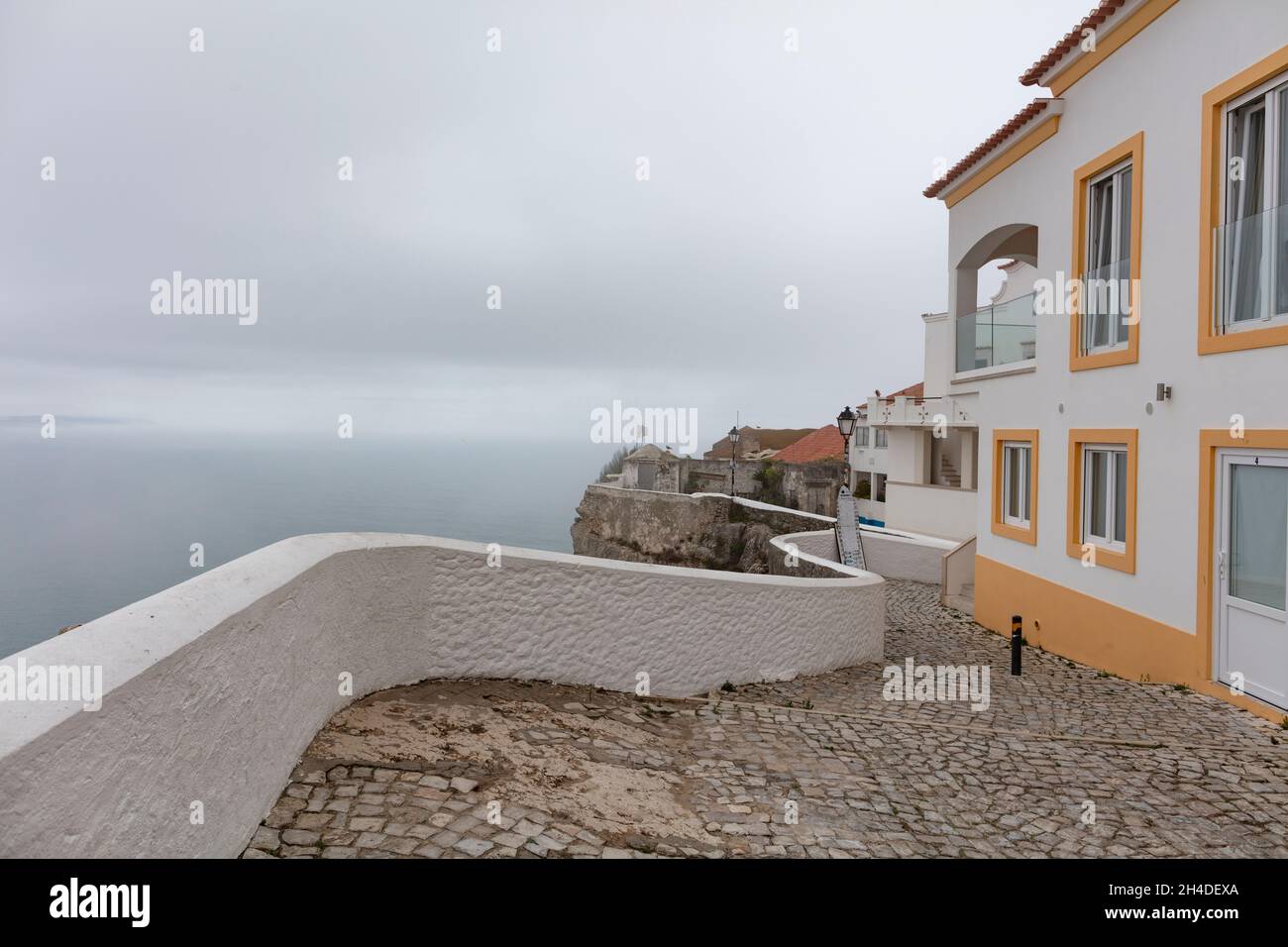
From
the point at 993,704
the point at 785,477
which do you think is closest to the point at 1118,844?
the point at 993,704

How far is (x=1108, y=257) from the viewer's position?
31.4 feet

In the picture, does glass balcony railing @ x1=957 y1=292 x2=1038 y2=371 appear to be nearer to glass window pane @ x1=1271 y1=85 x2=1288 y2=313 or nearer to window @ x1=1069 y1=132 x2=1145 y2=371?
window @ x1=1069 y1=132 x2=1145 y2=371

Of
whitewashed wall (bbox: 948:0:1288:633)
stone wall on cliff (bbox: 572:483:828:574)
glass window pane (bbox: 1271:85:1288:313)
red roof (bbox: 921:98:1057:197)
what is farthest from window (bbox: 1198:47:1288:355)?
stone wall on cliff (bbox: 572:483:828:574)

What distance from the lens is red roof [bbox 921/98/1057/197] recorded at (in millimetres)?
10586

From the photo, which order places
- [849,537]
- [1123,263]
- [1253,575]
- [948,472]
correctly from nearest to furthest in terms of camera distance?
[1253,575]
[1123,263]
[849,537]
[948,472]

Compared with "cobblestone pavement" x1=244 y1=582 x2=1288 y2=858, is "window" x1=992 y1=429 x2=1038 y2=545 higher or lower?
higher

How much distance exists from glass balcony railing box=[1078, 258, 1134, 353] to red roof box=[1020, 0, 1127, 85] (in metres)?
2.77

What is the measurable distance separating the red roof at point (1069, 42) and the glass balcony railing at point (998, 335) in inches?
115

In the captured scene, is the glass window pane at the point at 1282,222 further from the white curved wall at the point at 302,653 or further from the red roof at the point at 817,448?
the red roof at the point at 817,448

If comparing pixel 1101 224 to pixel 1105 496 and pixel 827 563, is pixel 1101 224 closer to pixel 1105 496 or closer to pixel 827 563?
pixel 1105 496

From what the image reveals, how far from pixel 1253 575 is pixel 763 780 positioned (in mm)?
5027

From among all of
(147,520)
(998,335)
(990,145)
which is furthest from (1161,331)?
(147,520)
